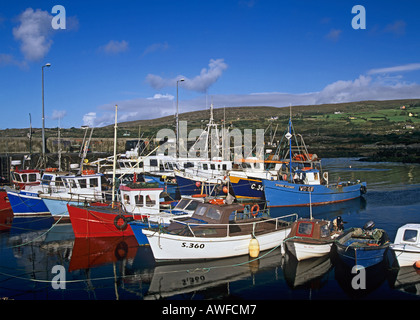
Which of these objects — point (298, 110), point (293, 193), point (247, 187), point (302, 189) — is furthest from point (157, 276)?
→ point (298, 110)

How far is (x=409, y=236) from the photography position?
51.8 ft

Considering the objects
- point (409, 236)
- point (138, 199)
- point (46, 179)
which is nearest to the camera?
point (409, 236)

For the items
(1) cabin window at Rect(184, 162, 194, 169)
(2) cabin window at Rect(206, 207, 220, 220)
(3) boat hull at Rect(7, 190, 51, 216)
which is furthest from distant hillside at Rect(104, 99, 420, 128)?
(2) cabin window at Rect(206, 207, 220, 220)

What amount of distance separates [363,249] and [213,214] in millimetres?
6410

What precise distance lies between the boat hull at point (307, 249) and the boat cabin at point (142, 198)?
25.3ft

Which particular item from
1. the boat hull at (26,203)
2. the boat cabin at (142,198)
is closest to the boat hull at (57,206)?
the boat hull at (26,203)

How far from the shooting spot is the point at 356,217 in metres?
26.4

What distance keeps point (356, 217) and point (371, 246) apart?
470 inches

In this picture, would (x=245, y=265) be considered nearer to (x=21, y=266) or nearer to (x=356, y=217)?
(x=21, y=266)

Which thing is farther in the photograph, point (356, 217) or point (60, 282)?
point (356, 217)

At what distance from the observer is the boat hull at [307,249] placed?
54.0 ft

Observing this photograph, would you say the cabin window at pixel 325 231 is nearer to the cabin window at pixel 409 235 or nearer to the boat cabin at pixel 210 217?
the cabin window at pixel 409 235

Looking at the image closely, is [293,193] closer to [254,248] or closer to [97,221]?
[254,248]
